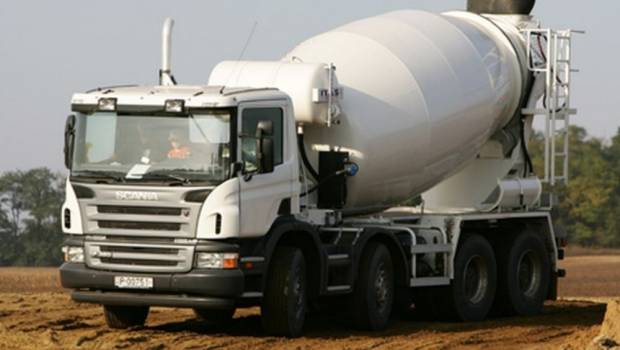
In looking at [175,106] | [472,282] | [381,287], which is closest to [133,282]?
[175,106]

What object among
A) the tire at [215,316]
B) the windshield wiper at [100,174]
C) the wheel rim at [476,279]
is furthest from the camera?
the wheel rim at [476,279]

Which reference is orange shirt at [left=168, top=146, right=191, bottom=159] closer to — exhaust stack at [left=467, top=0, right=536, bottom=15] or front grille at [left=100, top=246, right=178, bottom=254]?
front grille at [left=100, top=246, right=178, bottom=254]

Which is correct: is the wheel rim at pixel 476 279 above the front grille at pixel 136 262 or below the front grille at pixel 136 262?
below

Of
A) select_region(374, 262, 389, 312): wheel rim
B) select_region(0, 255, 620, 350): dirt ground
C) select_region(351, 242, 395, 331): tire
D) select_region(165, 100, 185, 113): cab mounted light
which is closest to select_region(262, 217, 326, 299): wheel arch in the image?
select_region(0, 255, 620, 350): dirt ground

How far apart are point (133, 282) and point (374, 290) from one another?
3558 mm

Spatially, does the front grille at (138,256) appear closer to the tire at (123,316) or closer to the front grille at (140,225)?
the front grille at (140,225)

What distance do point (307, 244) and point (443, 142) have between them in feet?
11.7

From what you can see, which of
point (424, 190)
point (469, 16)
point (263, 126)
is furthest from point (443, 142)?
point (263, 126)

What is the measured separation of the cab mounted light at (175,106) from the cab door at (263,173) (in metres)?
0.66

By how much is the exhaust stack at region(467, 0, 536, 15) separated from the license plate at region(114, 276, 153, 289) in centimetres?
907

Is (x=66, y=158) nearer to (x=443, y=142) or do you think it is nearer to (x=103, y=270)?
(x=103, y=270)

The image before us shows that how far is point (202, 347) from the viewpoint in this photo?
18141mm

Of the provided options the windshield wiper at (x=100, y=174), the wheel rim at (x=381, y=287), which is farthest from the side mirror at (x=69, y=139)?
the wheel rim at (x=381, y=287)

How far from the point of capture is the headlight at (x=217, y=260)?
18.2 m
